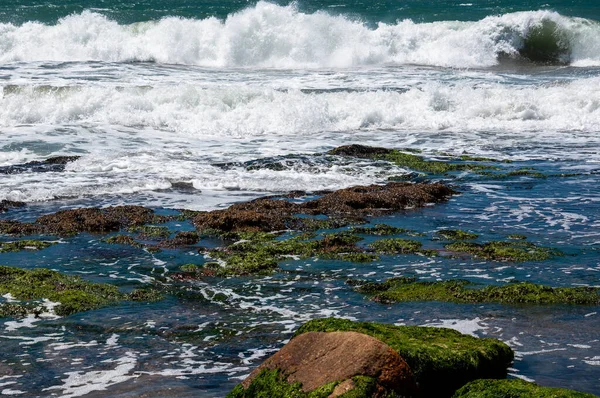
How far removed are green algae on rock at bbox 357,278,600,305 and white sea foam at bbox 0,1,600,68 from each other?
2509 cm

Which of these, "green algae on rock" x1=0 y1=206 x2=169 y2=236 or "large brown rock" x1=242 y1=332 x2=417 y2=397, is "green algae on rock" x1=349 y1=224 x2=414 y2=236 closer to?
"green algae on rock" x1=0 y1=206 x2=169 y2=236

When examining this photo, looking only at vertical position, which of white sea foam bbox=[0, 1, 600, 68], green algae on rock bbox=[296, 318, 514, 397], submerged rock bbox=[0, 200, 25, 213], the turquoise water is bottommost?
submerged rock bbox=[0, 200, 25, 213]

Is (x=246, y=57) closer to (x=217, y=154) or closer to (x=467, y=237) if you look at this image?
(x=217, y=154)

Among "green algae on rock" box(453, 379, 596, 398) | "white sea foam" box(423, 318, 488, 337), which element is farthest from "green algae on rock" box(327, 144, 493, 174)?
"green algae on rock" box(453, 379, 596, 398)

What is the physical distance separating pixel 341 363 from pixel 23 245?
6.10 meters

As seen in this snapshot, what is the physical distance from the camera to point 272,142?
18594 mm

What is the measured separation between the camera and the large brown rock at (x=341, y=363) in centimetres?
459

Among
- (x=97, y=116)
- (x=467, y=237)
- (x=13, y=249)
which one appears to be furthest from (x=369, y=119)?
(x=13, y=249)

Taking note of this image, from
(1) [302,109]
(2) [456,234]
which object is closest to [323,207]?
(2) [456,234]

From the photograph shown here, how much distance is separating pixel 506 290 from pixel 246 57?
26.9 meters

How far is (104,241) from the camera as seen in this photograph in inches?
388

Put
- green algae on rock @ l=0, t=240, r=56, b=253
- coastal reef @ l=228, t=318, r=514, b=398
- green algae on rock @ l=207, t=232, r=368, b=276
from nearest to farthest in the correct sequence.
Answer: coastal reef @ l=228, t=318, r=514, b=398 → green algae on rock @ l=207, t=232, r=368, b=276 → green algae on rock @ l=0, t=240, r=56, b=253

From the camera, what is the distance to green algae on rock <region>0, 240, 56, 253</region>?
9.42 meters

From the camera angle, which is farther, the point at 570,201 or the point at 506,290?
the point at 570,201
